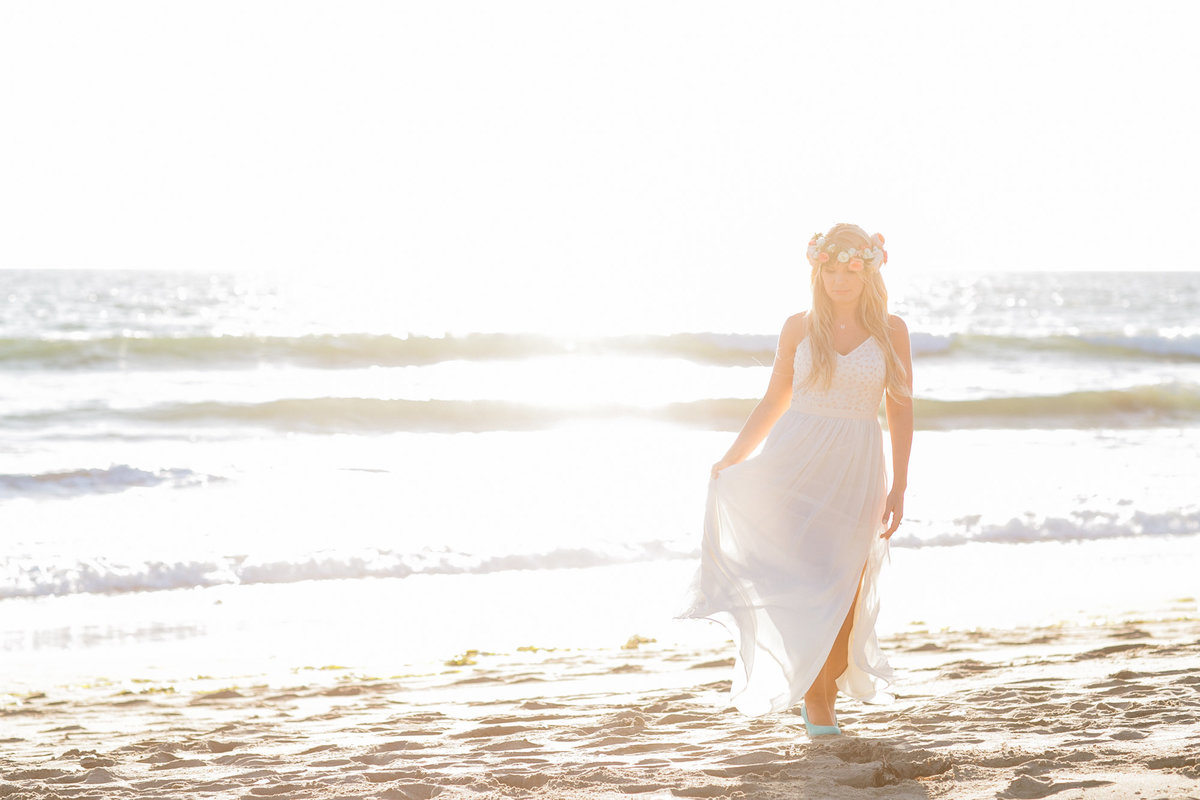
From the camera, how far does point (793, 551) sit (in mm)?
3658

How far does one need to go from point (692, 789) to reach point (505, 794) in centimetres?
54

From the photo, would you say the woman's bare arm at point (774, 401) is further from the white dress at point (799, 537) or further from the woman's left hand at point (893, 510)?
the woman's left hand at point (893, 510)

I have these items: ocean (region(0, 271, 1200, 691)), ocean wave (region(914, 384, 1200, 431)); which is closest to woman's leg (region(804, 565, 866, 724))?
ocean (region(0, 271, 1200, 691))

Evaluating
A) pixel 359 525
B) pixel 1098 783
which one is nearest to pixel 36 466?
pixel 359 525

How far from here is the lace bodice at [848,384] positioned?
3.62m

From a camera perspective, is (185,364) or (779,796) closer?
(779,796)

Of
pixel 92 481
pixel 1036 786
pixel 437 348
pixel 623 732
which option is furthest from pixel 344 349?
pixel 1036 786

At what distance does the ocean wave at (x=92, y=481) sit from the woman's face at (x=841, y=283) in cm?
767

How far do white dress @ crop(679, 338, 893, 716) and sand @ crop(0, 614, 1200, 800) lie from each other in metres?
0.30

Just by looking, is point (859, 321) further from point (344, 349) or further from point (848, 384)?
point (344, 349)

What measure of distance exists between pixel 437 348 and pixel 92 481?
13.8 meters

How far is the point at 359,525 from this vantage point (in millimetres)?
8367

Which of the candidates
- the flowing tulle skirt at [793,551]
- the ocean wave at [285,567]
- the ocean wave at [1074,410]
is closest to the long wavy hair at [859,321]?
the flowing tulle skirt at [793,551]

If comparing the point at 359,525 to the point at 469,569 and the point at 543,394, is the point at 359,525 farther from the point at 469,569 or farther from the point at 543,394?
the point at 543,394
